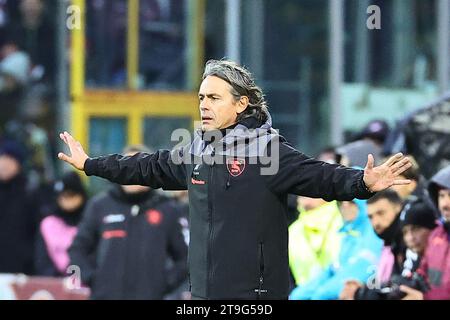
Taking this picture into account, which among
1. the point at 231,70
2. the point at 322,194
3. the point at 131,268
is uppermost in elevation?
the point at 231,70

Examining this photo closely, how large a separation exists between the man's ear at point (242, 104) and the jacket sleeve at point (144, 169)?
0.36m

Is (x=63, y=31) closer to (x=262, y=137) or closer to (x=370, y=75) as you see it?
(x=370, y=75)

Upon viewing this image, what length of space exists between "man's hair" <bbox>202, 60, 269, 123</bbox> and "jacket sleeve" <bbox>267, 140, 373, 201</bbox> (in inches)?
8.6

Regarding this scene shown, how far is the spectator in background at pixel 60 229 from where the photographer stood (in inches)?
419

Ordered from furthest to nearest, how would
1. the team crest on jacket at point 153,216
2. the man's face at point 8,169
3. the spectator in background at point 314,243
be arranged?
the man's face at point 8,169
the team crest on jacket at point 153,216
the spectator in background at point 314,243

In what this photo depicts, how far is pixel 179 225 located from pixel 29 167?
139 inches

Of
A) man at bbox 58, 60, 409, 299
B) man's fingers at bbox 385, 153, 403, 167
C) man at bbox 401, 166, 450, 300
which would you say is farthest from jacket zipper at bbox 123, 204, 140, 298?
man's fingers at bbox 385, 153, 403, 167

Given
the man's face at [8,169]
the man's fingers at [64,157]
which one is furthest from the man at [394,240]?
the man's face at [8,169]

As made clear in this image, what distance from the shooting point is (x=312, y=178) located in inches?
231

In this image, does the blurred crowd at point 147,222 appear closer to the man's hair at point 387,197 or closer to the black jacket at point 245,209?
the man's hair at point 387,197

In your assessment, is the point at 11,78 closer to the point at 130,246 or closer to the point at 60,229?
the point at 60,229

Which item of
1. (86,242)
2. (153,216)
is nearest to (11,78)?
(86,242)
